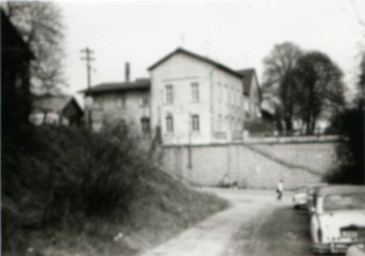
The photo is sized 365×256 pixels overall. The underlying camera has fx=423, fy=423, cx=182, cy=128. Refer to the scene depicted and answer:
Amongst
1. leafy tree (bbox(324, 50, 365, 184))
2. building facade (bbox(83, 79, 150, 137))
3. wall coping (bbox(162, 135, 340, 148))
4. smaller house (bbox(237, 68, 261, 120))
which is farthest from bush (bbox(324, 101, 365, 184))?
building facade (bbox(83, 79, 150, 137))

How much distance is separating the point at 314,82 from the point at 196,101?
65.4 ft

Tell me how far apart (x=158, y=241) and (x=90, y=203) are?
2359 millimetres

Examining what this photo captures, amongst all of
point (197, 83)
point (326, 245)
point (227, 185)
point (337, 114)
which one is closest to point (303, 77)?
point (337, 114)

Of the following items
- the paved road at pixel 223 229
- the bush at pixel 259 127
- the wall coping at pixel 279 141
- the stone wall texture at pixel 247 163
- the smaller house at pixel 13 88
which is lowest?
the paved road at pixel 223 229

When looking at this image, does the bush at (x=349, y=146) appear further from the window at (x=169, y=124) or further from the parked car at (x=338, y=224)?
the window at (x=169, y=124)

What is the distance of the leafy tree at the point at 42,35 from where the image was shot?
13719mm

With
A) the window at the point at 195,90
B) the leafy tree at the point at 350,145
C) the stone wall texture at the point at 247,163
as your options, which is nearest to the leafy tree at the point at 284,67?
the leafy tree at the point at 350,145

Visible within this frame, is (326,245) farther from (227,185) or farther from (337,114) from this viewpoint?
(227,185)

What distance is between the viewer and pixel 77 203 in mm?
10703

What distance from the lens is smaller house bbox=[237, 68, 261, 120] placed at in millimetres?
25594

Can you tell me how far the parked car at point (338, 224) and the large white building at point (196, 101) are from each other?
65.5 feet

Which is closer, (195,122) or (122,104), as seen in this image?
(122,104)

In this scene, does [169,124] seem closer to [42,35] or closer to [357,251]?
[42,35]

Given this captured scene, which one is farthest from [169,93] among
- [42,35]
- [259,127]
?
[42,35]
